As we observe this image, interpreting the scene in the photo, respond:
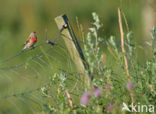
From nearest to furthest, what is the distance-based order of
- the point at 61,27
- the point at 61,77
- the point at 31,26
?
the point at 61,77 < the point at 61,27 < the point at 31,26

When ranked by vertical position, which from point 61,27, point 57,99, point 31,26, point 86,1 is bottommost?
point 57,99

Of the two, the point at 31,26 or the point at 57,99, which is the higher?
the point at 31,26

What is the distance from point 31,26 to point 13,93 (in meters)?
8.77

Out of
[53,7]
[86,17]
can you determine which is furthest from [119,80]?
[53,7]

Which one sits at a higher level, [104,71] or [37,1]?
[37,1]

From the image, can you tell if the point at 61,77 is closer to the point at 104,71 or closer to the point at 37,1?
the point at 104,71

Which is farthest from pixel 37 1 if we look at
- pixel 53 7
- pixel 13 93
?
pixel 13 93

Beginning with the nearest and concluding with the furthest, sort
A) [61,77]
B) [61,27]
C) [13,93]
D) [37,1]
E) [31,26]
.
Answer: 1. [61,77]
2. [61,27]
3. [13,93]
4. [31,26]
5. [37,1]

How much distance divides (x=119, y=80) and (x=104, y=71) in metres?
0.18

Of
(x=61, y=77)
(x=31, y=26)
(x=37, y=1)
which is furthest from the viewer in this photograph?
(x=37, y=1)

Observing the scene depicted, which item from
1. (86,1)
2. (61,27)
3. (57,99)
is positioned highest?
(86,1)

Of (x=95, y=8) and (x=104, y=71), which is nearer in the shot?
(x=104, y=71)

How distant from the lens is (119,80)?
11.1 feet

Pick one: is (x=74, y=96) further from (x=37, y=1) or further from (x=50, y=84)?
(x=37, y=1)
